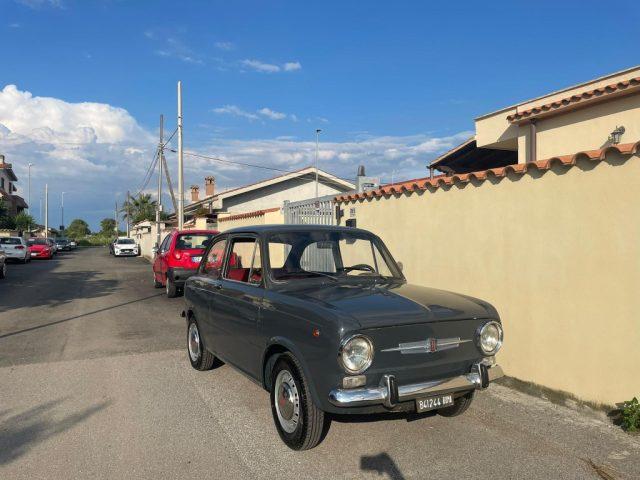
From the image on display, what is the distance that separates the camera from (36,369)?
601 centimetres

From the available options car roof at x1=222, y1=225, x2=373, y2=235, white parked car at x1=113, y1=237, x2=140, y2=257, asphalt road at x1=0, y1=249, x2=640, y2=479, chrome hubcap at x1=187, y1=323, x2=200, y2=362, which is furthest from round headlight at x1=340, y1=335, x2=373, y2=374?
white parked car at x1=113, y1=237, x2=140, y2=257

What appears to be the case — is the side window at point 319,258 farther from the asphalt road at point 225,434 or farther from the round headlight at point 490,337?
the round headlight at point 490,337

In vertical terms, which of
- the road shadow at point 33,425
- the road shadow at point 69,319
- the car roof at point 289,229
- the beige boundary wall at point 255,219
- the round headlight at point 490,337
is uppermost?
the beige boundary wall at point 255,219

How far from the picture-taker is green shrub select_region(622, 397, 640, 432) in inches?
164

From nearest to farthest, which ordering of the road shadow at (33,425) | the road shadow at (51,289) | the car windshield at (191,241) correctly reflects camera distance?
the road shadow at (33,425), the road shadow at (51,289), the car windshield at (191,241)

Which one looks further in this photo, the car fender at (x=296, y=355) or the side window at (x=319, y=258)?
the side window at (x=319, y=258)

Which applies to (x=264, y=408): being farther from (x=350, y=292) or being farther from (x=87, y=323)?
(x=87, y=323)

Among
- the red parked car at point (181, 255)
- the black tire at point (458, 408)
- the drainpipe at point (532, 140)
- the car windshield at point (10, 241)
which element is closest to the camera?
the black tire at point (458, 408)

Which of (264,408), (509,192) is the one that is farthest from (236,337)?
(509,192)

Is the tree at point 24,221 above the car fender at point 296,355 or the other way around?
above

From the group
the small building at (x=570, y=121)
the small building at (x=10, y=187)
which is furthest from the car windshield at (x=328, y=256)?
the small building at (x=10, y=187)

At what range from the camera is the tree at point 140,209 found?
64.4 metres

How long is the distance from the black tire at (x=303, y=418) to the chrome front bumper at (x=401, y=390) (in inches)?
13.8

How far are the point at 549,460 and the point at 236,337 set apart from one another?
2.76 m
